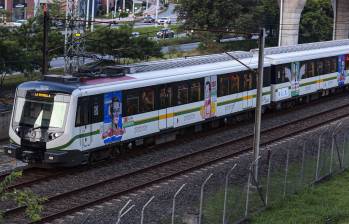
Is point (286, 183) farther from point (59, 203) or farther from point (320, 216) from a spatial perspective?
point (59, 203)

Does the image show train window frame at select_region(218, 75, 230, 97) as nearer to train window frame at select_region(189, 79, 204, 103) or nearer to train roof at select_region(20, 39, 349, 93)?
train roof at select_region(20, 39, 349, 93)

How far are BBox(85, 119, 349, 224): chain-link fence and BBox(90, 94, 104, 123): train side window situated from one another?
3.26 meters

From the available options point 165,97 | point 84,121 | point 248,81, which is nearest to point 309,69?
point 248,81

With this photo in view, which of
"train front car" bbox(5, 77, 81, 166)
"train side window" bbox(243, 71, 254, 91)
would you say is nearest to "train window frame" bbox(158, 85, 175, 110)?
"train front car" bbox(5, 77, 81, 166)

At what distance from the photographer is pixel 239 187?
16875 millimetres

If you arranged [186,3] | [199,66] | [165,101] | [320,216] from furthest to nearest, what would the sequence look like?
A: 1. [186,3]
2. [199,66]
3. [165,101]
4. [320,216]

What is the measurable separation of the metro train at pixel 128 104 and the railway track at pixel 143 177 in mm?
1506

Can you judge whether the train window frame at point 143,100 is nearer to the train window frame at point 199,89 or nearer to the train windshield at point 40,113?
the train window frame at point 199,89

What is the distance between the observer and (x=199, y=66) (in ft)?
93.5

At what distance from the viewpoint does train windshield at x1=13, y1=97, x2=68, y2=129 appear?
2120 cm

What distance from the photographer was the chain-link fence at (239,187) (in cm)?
1520

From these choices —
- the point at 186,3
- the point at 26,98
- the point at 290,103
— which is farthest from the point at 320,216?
the point at 186,3

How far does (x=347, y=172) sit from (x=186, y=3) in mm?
46744

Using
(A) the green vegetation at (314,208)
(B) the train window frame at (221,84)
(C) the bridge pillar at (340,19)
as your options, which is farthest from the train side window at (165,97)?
(C) the bridge pillar at (340,19)
